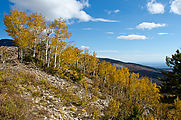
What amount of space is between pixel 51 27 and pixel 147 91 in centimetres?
3741

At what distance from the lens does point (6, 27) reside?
22.1 metres

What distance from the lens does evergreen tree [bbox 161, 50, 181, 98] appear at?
1939 cm

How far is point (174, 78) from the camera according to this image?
2006 cm

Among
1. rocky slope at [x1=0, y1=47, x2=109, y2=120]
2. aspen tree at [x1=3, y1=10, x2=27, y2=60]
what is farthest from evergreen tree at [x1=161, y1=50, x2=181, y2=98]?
aspen tree at [x1=3, y1=10, x2=27, y2=60]

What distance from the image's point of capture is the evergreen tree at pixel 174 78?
19391 millimetres

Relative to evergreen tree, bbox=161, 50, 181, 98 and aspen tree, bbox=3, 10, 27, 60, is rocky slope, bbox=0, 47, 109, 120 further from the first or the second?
evergreen tree, bbox=161, 50, 181, 98

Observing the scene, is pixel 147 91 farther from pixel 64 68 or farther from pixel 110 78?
pixel 64 68

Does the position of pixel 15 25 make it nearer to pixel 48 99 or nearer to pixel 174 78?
pixel 48 99

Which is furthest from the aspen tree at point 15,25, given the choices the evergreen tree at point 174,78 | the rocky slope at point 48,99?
the evergreen tree at point 174,78

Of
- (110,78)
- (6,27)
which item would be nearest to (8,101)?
(6,27)

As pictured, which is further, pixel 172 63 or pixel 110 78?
A: pixel 110 78

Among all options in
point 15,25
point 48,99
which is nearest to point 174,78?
point 48,99

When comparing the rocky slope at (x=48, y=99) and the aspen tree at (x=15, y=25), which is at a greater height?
the aspen tree at (x=15, y=25)

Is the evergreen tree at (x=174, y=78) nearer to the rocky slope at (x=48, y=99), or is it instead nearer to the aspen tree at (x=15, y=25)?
the rocky slope at (x=48, y=99)
